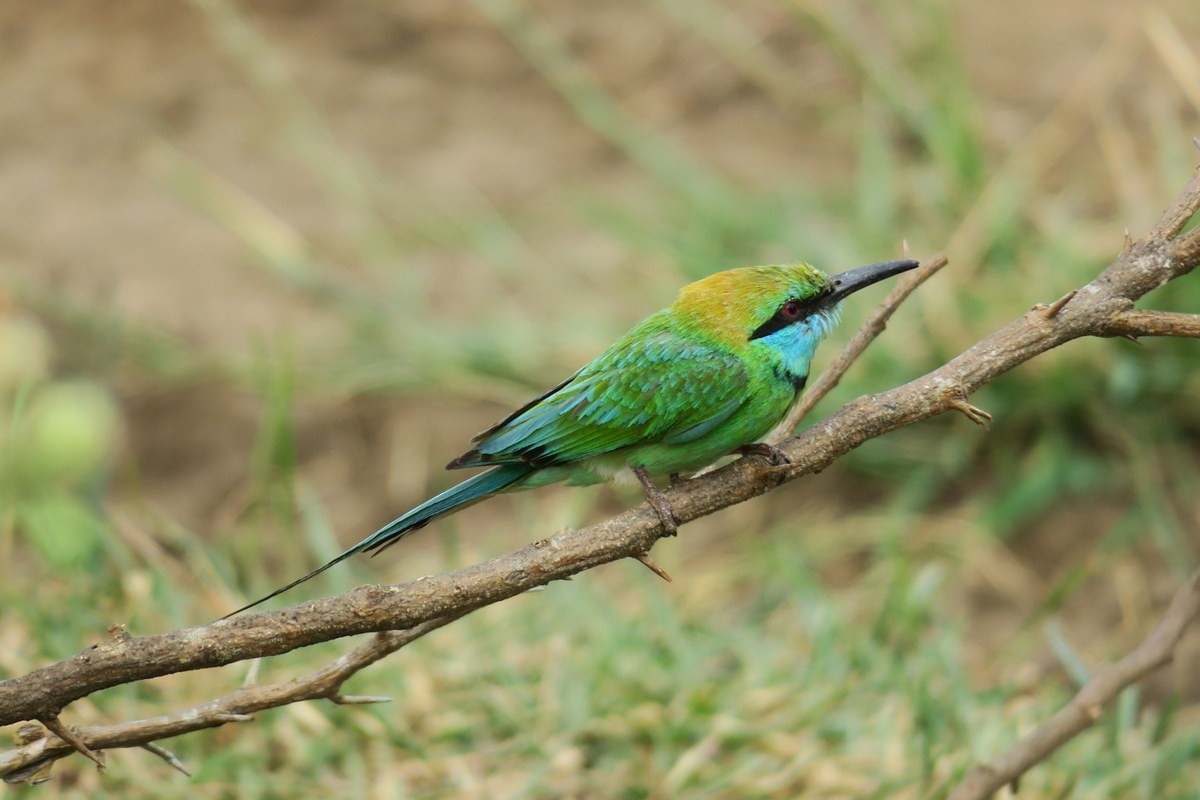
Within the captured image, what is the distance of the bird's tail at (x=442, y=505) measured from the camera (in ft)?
7.19

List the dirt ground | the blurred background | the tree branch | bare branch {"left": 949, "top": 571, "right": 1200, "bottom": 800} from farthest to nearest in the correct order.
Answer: the dirt ground → the blurred background → bare branch {"left": 949, "top": 571, "right": 1200, "bottom": 800} → the tree branch

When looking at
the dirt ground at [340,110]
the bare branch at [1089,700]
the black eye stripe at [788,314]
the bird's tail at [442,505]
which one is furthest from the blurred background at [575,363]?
the black eye stripe at [788,314]

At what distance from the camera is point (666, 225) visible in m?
5.40

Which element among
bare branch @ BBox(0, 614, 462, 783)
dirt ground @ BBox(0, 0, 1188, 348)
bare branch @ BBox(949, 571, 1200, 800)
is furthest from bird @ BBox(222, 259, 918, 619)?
dirt ground @ BBox(0, 0, 1188, 348)

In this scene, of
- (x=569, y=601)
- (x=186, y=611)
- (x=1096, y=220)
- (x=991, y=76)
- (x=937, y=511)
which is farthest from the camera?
(x=991, y=76)

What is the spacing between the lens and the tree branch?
187 centimetres

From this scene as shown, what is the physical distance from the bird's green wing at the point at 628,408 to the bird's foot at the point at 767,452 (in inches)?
2.9

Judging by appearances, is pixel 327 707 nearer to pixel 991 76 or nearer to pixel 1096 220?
pixel 1096 220

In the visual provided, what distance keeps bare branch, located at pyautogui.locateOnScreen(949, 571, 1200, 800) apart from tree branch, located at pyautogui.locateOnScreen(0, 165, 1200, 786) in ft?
2.05

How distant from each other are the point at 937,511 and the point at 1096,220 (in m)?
1.33

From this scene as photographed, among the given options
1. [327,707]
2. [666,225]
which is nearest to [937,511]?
[666,225]

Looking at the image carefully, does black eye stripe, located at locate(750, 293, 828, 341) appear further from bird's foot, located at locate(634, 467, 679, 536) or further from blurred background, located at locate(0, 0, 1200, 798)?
blurred background, located at locate(0, 0, 1200, 798)

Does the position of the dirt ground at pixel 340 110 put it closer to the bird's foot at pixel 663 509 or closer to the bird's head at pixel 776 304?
the bird's head at pixel 776 304

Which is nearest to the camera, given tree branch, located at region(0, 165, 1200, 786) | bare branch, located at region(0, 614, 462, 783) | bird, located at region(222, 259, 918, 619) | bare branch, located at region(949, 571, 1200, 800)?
tree branch, located at region(0, 165, 1200, 786)
